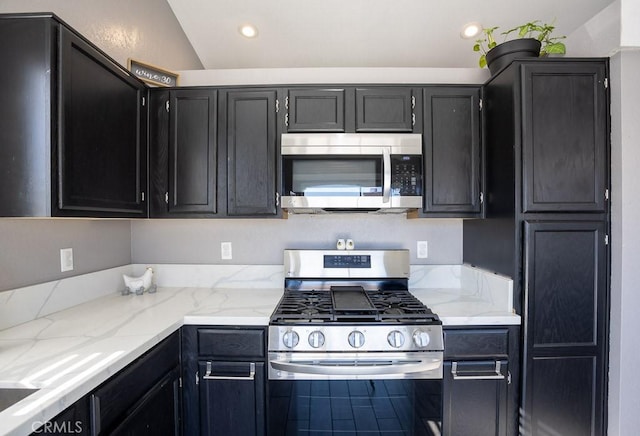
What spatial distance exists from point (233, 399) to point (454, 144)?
73.8 inches

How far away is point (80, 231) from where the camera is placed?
68.7 inches

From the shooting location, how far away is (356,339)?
151 cm

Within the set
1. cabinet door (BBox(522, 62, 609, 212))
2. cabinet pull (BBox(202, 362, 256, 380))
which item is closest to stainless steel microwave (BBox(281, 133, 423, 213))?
cabinet door (BBox(522, 62, 609, 212))

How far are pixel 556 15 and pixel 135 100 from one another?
116 inches

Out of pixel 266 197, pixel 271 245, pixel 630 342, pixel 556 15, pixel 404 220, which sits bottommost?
pixel 630 342

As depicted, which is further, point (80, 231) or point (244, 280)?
point (244, 280)

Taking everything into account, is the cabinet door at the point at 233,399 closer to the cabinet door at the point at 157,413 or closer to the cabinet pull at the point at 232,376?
the cabinet pull at the point at 232,376

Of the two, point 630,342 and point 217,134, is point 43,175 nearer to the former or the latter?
point 217,134

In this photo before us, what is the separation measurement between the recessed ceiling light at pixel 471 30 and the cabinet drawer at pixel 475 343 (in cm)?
221

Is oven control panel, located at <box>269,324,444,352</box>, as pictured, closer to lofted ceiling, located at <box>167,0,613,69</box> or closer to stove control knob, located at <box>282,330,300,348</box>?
stove control knob, located at <box>282,330,300,348</box>

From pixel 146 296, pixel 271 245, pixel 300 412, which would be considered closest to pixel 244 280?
pixel 271 245

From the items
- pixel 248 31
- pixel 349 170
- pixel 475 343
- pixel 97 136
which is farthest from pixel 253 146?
pixel 475 343

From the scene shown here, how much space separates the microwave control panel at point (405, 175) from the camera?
6.01 feet

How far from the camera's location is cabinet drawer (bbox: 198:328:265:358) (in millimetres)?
1525
